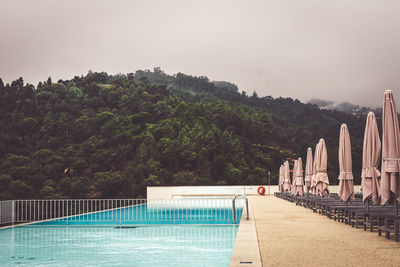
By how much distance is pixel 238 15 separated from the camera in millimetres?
65062

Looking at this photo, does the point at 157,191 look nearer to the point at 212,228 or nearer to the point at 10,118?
the point at 212,228

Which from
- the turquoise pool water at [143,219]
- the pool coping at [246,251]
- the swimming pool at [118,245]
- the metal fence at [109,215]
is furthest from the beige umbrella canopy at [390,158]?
the turquoise pool water at [143,219]

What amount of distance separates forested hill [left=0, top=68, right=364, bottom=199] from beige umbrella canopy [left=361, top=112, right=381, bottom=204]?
3752 cm

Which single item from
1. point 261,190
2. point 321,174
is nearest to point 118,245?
point 321,174

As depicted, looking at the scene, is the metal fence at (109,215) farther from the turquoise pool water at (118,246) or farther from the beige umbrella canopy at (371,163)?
the beige umbrella canopy at (371,163)

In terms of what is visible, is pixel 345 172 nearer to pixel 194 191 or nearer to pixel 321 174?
pixel 321 174

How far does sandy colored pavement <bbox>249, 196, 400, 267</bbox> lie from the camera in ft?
18.3

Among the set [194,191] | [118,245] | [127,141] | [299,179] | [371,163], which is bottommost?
[194,191]

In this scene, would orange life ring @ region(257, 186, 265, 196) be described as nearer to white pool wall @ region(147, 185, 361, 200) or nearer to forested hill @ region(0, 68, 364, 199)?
white pool wall @ region(147, 185, 361, 200)

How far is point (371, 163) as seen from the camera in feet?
27.0

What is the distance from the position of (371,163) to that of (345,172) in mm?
1896

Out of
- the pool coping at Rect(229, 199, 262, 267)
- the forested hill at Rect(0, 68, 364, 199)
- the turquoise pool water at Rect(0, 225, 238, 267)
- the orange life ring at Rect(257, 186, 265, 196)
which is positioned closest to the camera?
the pool coping at Rect(229, 199, 262, 267)

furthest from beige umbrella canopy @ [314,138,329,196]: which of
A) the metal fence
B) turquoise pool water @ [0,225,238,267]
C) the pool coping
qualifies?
the pool coping

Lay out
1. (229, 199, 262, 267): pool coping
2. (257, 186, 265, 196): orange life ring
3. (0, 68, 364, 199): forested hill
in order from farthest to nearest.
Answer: (0, 68, 364, 199): forested hill
(257, 186, 265, 196): orange life ring
(229, 199, 262, 267): pool coping
